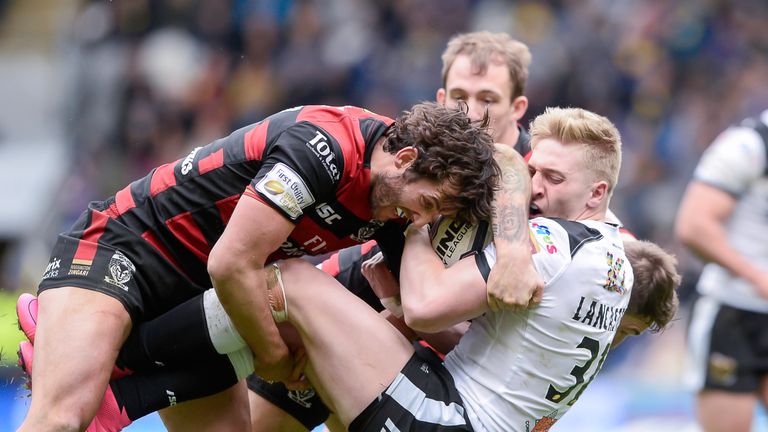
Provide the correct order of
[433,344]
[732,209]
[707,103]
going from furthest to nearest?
[707,103] → [732,209] → [433,344]

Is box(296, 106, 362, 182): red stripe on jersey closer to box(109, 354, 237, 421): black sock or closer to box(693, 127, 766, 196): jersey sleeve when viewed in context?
box(109, 354, 237, 421): black sock

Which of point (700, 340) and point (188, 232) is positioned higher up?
point (188, 232)

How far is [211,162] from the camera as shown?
4098 millimetres

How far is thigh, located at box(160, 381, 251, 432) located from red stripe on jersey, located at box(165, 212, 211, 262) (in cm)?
79

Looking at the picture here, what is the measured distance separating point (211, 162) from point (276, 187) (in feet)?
1.47

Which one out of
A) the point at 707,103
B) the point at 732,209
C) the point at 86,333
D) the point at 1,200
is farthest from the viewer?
the point at 707,103

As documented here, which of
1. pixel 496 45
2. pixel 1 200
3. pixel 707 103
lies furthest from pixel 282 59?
pixel 496 45

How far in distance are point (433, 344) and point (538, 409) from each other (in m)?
0.63

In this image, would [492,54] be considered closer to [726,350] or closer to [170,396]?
[726,350]

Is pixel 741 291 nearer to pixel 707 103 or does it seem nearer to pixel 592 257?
pixel 592 257

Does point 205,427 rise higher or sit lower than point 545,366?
lower

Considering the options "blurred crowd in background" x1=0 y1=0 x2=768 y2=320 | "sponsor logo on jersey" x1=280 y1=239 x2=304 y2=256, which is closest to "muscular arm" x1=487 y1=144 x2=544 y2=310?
"sponsor logo on jersey" x1=280 y1=239 x2=304 y2=256

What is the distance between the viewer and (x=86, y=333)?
12.7 ft

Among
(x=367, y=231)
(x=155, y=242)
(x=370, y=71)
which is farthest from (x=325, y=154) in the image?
(x=370, y=71)
